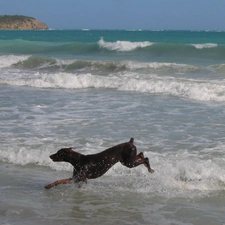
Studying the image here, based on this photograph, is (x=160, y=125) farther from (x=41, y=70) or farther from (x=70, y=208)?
(x=41, y=70)

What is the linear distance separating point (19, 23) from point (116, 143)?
157 metres

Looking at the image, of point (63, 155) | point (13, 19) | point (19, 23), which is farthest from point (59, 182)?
point (13, 19)

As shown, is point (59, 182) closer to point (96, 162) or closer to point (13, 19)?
point (96, 162)

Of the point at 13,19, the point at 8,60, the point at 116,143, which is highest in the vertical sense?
the point at 13,19

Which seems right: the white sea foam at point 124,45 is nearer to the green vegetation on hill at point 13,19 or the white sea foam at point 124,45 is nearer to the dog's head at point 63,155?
the dog's head at point 63,155

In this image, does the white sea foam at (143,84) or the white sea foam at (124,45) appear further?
the white sea foam at (124,45)

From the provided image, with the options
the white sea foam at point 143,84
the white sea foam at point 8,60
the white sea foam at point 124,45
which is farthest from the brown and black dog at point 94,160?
the white sea foam at point 124,45

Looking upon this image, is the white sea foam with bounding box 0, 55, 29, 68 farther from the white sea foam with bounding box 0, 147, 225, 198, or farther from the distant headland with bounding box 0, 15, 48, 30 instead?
the distant headland with bounding box 0, 15, 48, 30

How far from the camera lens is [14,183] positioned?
7.26 m

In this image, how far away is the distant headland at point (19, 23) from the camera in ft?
512

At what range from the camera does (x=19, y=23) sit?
527 feet

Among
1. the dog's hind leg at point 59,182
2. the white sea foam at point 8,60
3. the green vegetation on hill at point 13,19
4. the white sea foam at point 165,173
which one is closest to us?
the dog's hind leg at point 59,182

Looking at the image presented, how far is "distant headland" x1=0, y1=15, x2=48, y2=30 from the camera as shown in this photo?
15595 cm

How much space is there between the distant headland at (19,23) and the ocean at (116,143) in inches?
5544
